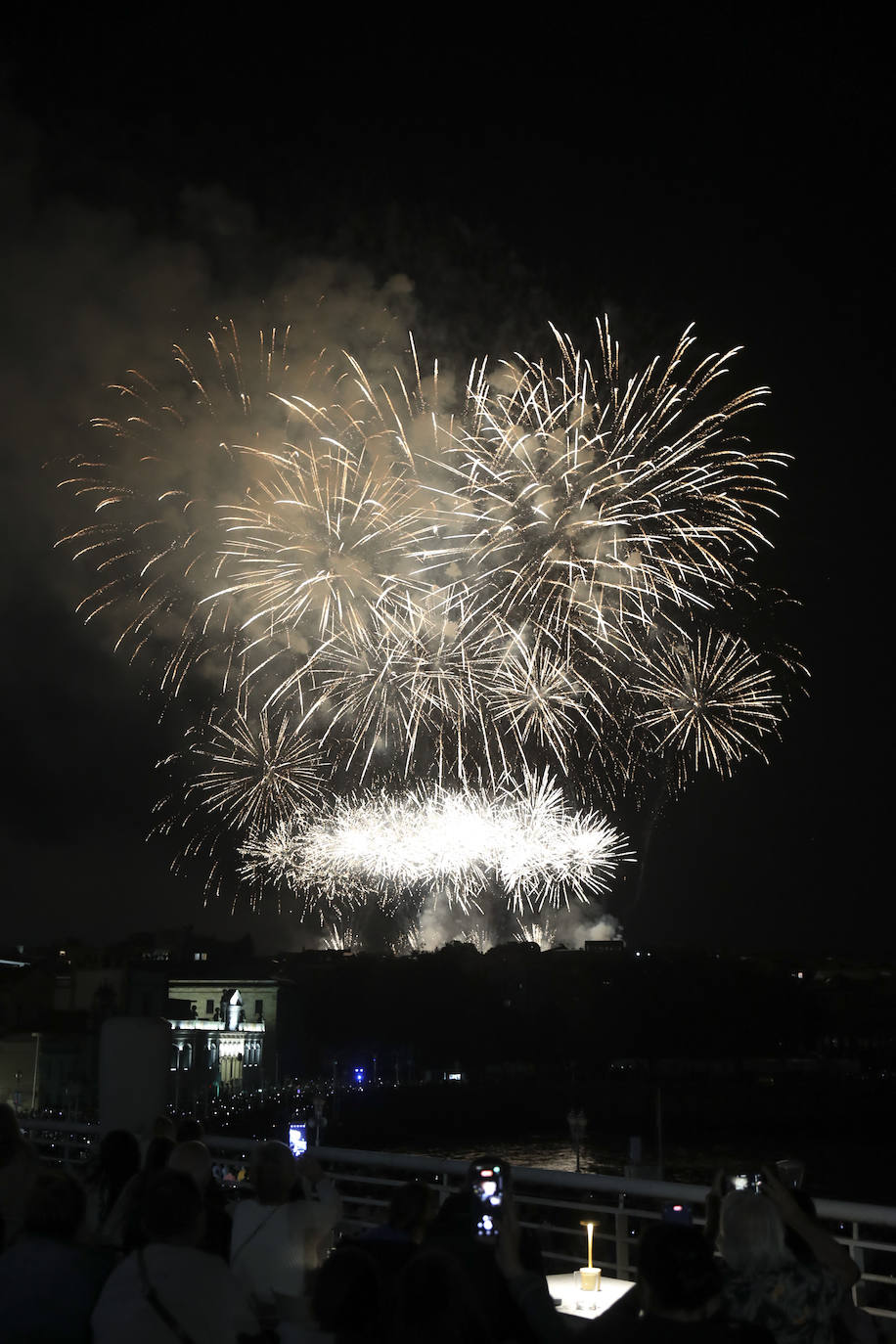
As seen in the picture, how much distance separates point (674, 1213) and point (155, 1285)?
2.30 metres

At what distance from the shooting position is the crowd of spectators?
3145mm

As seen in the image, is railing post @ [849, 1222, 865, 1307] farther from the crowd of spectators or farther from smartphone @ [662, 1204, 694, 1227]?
the crowd of spectators

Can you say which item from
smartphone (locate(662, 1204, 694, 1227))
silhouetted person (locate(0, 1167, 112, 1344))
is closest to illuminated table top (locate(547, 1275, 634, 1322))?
smartphone (locate(662, 1204, 694, 1227))

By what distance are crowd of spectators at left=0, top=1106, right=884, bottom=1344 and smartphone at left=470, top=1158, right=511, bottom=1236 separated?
4 centimetres

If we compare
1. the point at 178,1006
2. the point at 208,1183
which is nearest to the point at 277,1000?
the point at 178,1006

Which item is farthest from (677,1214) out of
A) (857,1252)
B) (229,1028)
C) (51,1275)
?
(229,1028)

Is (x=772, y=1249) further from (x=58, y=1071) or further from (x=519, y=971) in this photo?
(x=519, y=971)

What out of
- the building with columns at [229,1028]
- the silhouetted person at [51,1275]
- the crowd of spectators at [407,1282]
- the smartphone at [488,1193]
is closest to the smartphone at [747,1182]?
the crowd of spectators at [407,1282]

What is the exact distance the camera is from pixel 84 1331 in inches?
146

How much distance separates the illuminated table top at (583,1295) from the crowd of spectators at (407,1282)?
252 centimetres

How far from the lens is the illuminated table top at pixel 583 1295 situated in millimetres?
6691

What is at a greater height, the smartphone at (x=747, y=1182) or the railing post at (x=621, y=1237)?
the smartphone at (x=747, y=1182)

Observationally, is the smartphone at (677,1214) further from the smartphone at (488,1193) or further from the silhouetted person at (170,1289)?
the silhouetted person at (170,1289)

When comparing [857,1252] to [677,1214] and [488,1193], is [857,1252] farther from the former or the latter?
[488,1193]
